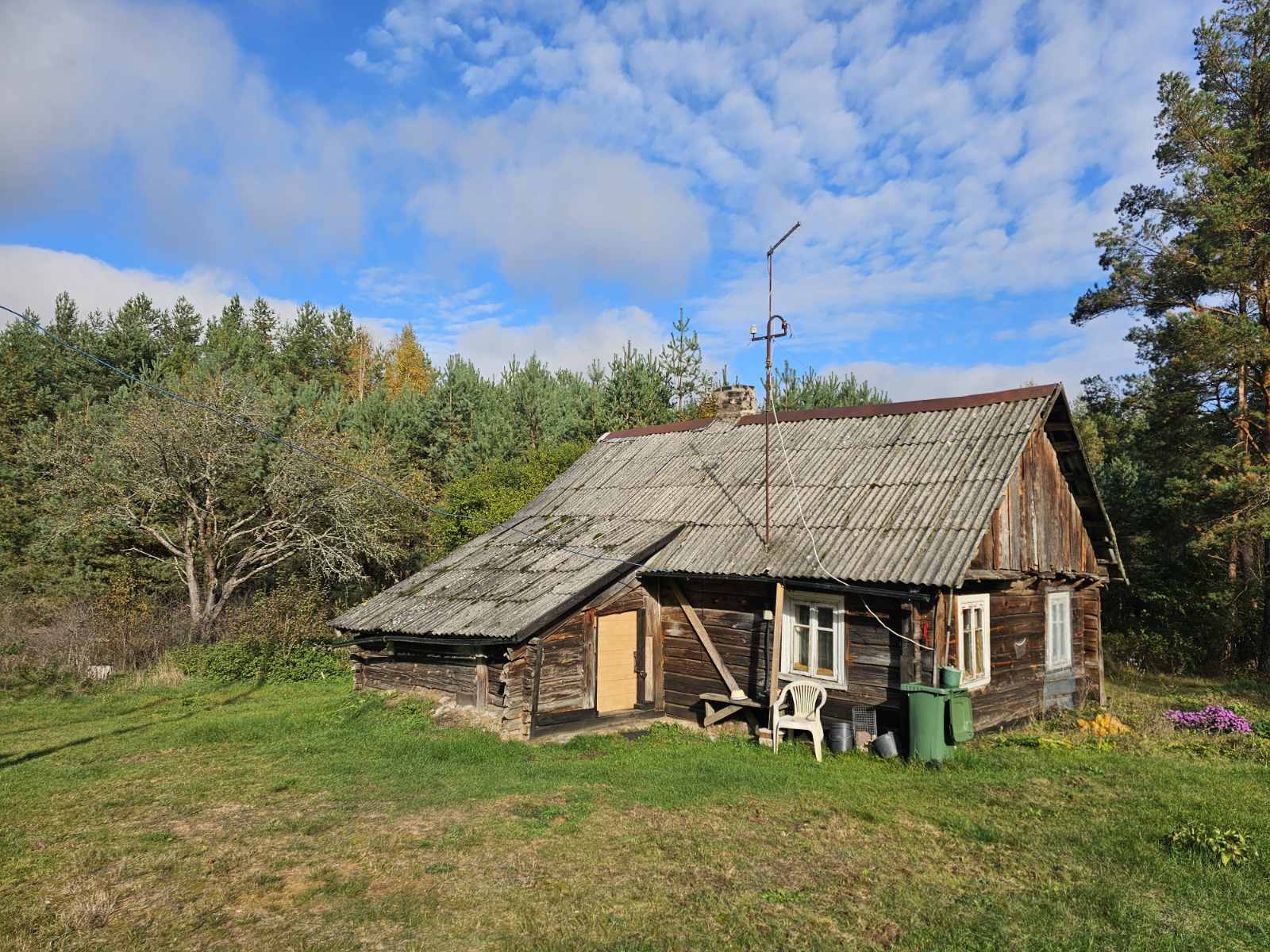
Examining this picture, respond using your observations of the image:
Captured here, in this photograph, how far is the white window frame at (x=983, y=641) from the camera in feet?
38.1

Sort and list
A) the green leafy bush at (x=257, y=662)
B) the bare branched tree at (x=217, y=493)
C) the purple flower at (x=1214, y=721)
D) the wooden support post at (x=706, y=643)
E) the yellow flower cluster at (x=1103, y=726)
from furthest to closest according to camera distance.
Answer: the bare branched tree at (x=217, y=493), the green leafy bush at (x=257, y=662), the wooden support post at (x=706, y=643), the yellow flower cluster at (x=1103, y=726), the purple flower at (x=1214, y=721)

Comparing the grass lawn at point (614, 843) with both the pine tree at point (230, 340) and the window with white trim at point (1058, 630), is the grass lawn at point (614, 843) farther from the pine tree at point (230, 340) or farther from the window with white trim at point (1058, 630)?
the pine tree at point (230, 340)

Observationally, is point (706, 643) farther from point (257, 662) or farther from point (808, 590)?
point (257, 662)

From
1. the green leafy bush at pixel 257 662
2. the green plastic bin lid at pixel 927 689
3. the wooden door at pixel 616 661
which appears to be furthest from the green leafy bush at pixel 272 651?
the green plastic bin lid at pixel 927 689

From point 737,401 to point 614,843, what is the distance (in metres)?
12.4

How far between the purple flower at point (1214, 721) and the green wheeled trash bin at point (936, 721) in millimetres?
4257

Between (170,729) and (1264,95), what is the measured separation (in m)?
25.8

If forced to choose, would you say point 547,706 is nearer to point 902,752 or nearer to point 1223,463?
point 902,752

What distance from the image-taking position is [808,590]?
12.3 m

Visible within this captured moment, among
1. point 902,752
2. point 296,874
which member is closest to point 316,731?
point 296,874

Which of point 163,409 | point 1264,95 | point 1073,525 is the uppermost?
point 1264,95

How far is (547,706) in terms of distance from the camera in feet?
41.0

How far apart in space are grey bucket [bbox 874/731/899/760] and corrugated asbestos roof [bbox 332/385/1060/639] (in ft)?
7.16

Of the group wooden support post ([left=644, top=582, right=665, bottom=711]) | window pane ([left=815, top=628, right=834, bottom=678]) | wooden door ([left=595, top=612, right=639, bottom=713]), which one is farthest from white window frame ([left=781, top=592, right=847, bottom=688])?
wooden door ([left=595, top=612, right=639, bottom=713])
